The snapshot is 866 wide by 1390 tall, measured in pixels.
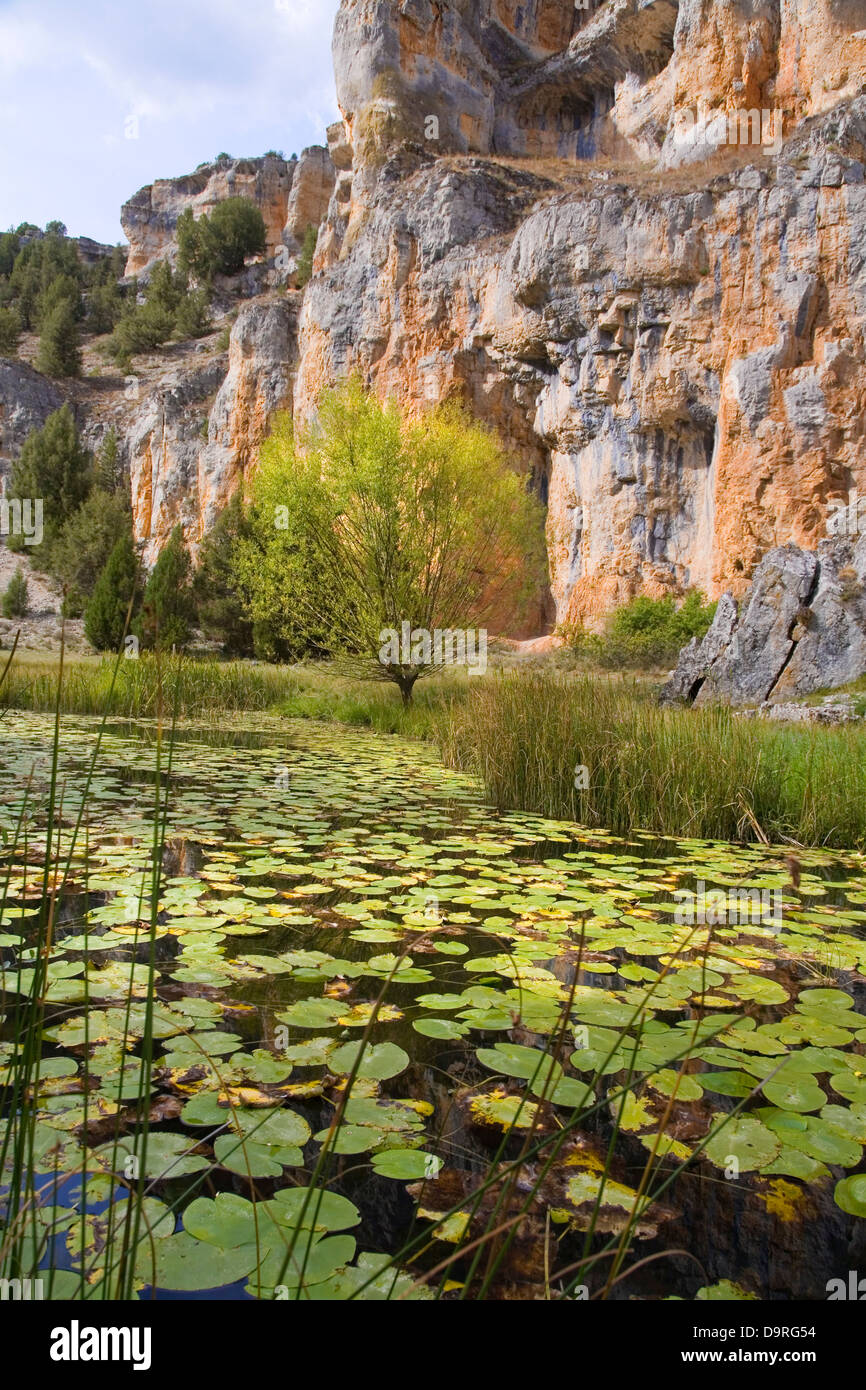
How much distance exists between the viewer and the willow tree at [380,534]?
35.0 feet

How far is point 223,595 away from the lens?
22297 millimetres

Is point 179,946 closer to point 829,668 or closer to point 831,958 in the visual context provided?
point 831,958

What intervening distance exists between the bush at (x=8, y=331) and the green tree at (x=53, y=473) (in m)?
10.6

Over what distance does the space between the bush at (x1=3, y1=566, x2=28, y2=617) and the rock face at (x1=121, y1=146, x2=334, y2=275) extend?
23.8 m

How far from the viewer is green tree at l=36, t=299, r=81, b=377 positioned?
3853 cm

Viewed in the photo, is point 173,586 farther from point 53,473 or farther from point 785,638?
point 53,473

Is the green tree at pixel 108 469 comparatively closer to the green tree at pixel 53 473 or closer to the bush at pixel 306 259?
the green tree at pixel 53 473

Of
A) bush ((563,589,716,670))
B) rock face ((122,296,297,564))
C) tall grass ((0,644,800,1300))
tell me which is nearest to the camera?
tall grass ((0,644,800,1300))

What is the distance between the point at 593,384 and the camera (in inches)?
884

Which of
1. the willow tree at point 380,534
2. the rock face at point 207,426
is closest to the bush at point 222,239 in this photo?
the rock face at point 207,426

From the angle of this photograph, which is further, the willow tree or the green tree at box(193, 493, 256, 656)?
the green tree at box(193, 493, 256, 656)

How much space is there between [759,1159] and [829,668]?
9.39 metres

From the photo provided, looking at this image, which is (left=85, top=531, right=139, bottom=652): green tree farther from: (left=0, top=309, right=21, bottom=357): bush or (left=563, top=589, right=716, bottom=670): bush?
(left=0, top=309, right=21, bottom=357): bush

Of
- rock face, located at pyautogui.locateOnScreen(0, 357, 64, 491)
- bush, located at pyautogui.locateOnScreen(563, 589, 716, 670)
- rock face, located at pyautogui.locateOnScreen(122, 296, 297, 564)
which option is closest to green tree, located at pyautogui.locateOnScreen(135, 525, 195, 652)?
rock face, located at pyautogui.locateOnScreen(122, 296, 297, 564)
